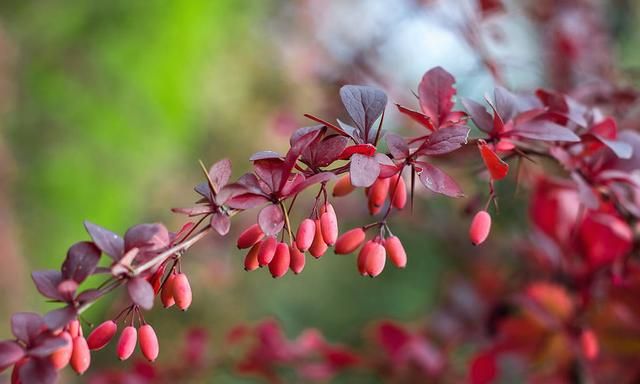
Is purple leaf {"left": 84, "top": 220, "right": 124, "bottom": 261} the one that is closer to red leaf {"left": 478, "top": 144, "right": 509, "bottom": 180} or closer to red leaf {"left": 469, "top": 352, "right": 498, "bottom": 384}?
red leaf {"left": 478, "top": 144, "right": 509, "bottom": 180}

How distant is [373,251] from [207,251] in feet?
7.02

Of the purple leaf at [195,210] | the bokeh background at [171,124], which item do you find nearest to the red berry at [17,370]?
the purple leaf at [195,210]

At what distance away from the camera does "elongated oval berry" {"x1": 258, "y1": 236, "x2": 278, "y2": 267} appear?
0.47 metres

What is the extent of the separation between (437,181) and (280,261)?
0.39ft

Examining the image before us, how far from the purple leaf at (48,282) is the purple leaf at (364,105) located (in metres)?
0.22

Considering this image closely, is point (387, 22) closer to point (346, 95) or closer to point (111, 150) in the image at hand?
point (346, 95)

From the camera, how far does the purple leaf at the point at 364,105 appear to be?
490 mm

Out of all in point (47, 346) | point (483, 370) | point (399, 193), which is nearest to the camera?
point (47, 346)

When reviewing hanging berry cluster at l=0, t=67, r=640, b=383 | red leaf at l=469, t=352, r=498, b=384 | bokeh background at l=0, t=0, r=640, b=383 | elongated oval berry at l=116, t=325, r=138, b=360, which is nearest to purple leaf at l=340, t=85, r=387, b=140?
hanging berry cluster at l=0, t=67, r=640, b=383

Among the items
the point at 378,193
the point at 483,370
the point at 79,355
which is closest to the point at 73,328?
the point at 79,355

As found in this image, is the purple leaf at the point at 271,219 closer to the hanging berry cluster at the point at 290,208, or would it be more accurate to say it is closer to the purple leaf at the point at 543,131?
the hanging berry cluster at the point at 290,208

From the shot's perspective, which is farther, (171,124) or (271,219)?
(171,124)

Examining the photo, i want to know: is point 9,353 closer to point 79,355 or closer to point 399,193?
point 79,355

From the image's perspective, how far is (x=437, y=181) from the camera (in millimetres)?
493
